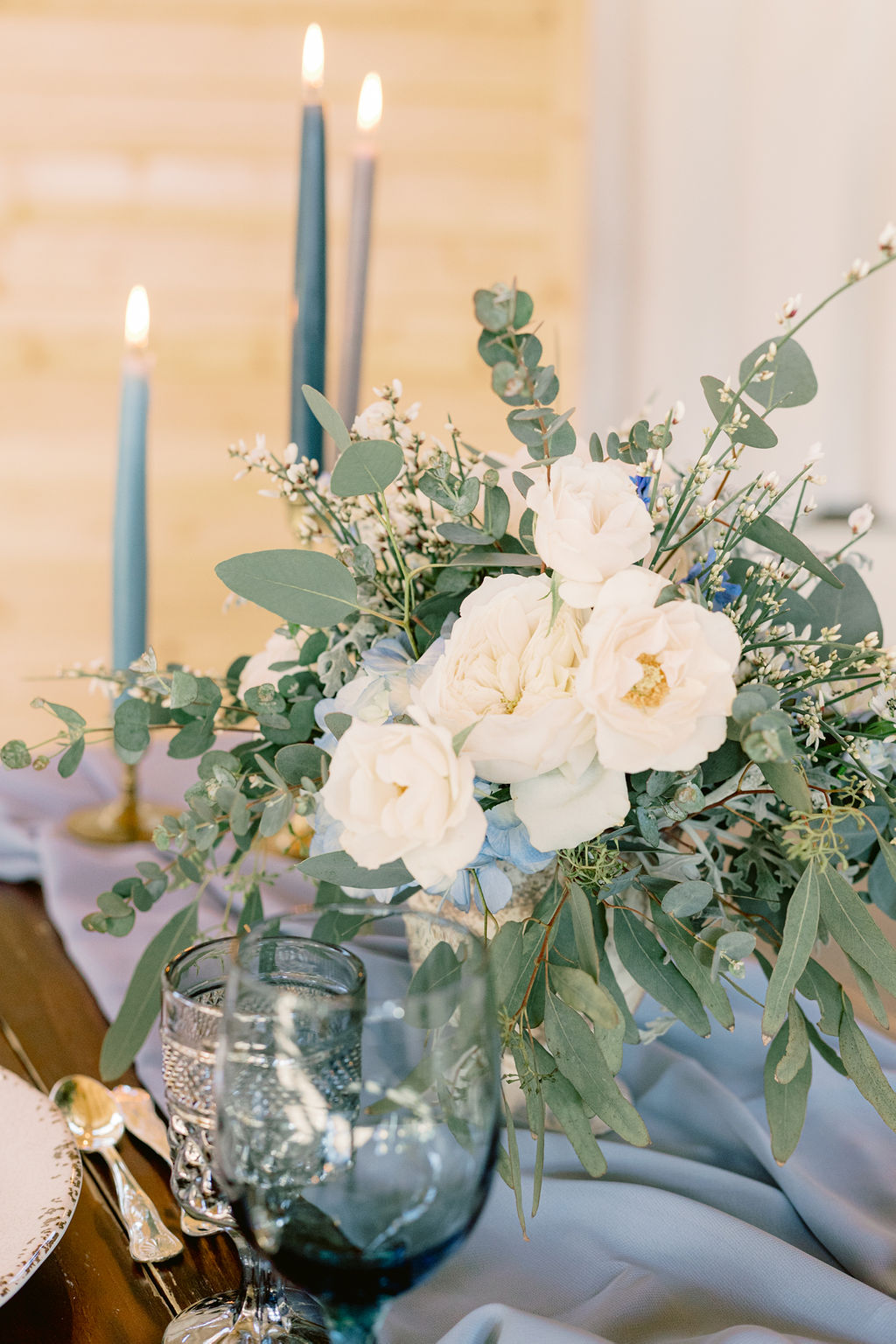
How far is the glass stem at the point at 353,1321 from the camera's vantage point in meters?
0.34

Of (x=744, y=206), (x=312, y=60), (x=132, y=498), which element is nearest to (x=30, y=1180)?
(x=132, y=498)

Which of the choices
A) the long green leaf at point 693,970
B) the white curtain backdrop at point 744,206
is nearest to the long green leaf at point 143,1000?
the long green leaf at point 693,970

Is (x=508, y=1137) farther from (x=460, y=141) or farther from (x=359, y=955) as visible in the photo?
(x=460, y=141)

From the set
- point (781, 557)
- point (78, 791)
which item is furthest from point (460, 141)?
point (781, 557)

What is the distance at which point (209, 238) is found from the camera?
6.96 ft

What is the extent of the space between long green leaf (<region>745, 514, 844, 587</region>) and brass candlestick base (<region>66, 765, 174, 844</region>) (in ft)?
1.91

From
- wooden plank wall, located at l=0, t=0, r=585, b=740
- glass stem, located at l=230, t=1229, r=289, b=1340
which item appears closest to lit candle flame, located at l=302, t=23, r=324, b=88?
glass stem, located at l=230, t=1229, r=289, b=1340

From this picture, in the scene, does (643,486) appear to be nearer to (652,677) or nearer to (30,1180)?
(652,677)

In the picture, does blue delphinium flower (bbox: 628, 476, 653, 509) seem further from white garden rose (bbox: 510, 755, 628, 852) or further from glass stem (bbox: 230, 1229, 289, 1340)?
glass stem (bbox: 230, 1229, 289, 1340)

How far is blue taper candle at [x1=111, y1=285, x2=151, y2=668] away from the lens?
3.10 ft

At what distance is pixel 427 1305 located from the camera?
458mm

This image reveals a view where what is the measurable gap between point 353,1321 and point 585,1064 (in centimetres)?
15

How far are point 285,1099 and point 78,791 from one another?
799mm

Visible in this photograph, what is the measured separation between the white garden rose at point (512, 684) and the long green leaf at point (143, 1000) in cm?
20
